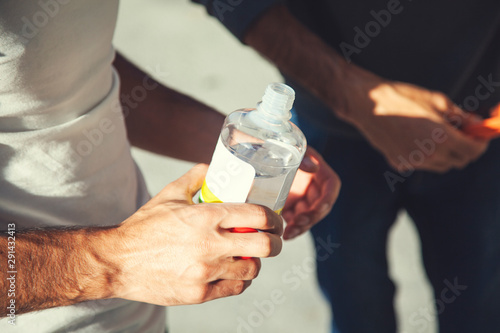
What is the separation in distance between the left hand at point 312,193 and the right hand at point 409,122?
1.08 ft

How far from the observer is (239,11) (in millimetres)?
1256

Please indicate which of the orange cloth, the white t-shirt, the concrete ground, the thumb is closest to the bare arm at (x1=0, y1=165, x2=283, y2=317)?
the white t-shirt

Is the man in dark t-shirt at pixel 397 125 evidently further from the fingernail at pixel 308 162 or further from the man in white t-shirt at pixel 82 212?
the man in white t-shirt at pixel 82 212

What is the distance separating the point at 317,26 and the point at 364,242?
0.75 m

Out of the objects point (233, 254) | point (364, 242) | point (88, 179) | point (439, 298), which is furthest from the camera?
point (364, 242)

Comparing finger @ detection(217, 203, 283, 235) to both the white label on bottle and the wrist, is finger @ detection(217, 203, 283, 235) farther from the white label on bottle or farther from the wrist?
the wrist

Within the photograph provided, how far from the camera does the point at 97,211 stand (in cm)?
88

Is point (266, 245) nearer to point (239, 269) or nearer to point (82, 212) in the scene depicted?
point (239, 269)

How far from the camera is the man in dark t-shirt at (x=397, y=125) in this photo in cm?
126

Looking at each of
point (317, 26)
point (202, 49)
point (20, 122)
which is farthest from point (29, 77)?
point (202, 49)

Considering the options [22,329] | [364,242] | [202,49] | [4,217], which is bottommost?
[202,49]

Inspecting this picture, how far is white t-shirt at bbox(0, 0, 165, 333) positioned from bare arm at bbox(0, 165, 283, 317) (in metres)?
0.10

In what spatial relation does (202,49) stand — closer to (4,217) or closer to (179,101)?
(179,101)

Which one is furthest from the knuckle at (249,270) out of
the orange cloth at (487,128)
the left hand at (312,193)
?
the orange cloth at (487,128)
